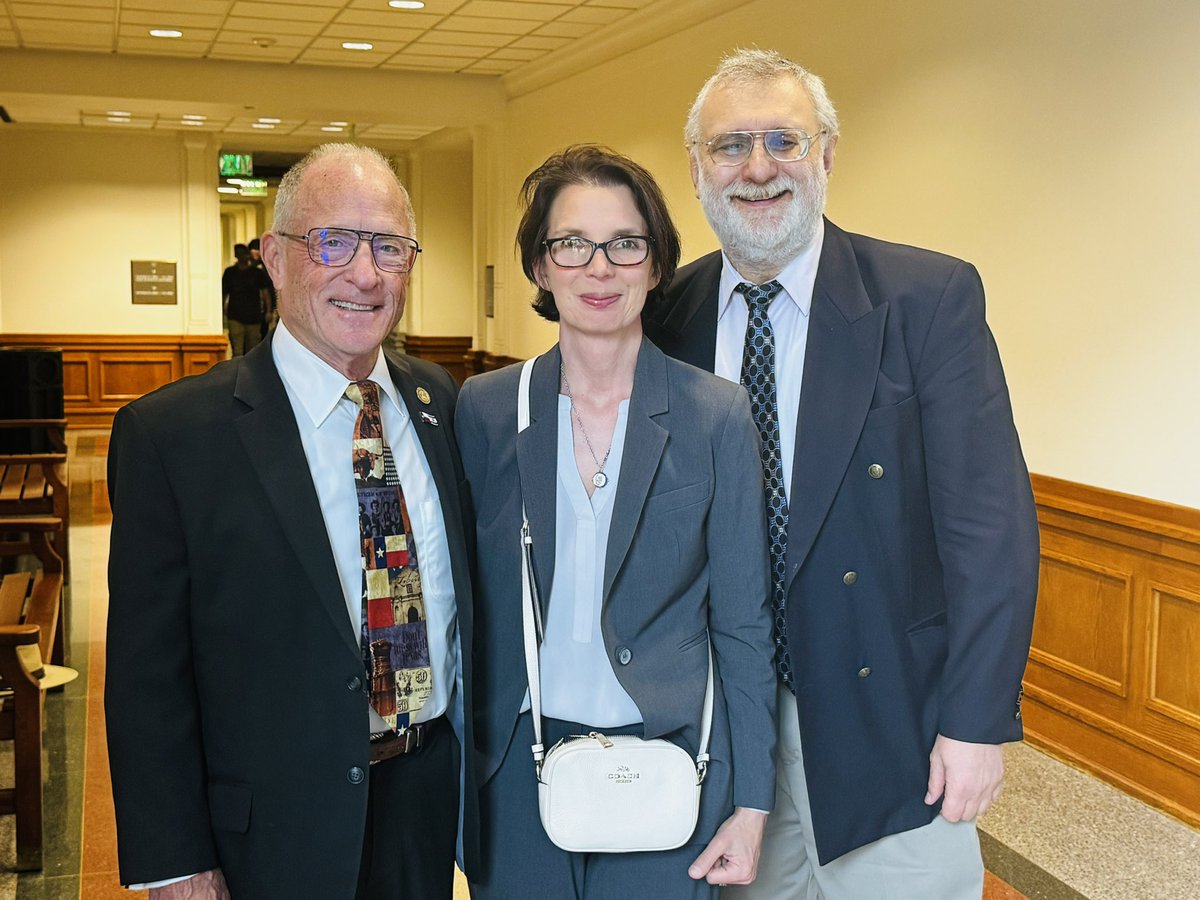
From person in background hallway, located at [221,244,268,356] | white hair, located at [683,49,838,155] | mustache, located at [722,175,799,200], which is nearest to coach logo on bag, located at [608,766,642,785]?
mustache, located at [722,175,799,200]

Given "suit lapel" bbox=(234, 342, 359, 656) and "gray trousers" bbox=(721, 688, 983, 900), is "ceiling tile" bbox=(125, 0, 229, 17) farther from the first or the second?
"gray trousers" bbox=(721, 688, 983, 900)

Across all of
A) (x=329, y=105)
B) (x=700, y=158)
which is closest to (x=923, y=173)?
(x=700, y=158)

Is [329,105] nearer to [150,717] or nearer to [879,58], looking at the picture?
[879,58]

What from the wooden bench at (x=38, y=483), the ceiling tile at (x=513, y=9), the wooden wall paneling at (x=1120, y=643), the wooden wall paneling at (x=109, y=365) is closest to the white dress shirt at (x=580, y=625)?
the wooden wall paneling at (x=1120, y=643)

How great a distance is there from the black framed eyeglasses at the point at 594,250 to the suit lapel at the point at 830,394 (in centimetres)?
38

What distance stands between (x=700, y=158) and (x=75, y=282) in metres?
14.9

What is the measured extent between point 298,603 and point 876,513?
3.13 ft

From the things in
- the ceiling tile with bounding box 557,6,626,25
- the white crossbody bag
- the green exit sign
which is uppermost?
the green exit sign

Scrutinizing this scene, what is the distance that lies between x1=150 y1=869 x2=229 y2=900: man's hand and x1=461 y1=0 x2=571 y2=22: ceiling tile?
7543mm

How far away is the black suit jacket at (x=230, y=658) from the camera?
1.72 metres

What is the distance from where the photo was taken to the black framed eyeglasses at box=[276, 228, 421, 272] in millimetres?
1848

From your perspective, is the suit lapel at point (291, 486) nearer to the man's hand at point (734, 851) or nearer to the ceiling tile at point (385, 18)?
the man's hand at point (734, 851)

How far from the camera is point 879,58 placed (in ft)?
19.5

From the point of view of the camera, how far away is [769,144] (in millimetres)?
2064
